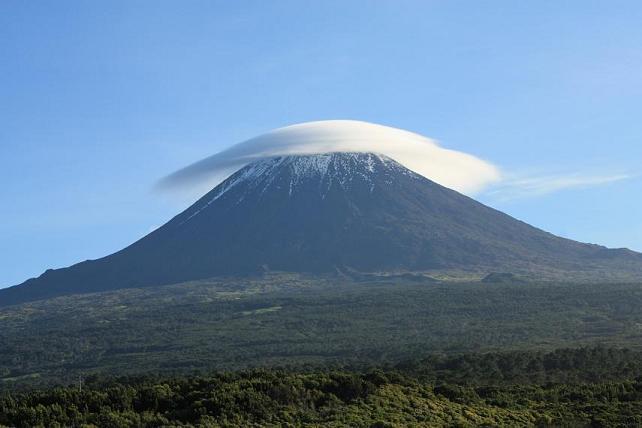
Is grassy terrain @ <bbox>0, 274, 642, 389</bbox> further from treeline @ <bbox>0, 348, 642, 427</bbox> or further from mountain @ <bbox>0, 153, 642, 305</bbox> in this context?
treeline @ <bbox>0, 348, 642, 427</bbox>

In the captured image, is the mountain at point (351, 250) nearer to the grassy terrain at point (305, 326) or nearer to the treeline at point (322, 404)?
the grassy terrain at point (305, 326)

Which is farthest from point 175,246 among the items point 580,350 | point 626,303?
point 580,350

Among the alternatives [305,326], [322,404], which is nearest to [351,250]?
[305,326]

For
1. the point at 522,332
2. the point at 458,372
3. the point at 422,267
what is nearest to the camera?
the point at 458,372

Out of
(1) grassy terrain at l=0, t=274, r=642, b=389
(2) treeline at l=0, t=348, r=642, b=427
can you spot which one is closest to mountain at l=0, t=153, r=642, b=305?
(1) grassy terrain at l=0, t=274, r=642, b=389

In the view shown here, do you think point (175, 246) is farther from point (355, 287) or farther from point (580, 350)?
point (580, 350)

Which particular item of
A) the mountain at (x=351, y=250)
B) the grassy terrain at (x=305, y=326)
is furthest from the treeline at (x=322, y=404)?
the mountain at (x=351, y=250)

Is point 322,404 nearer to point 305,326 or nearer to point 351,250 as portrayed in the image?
point 305,326
